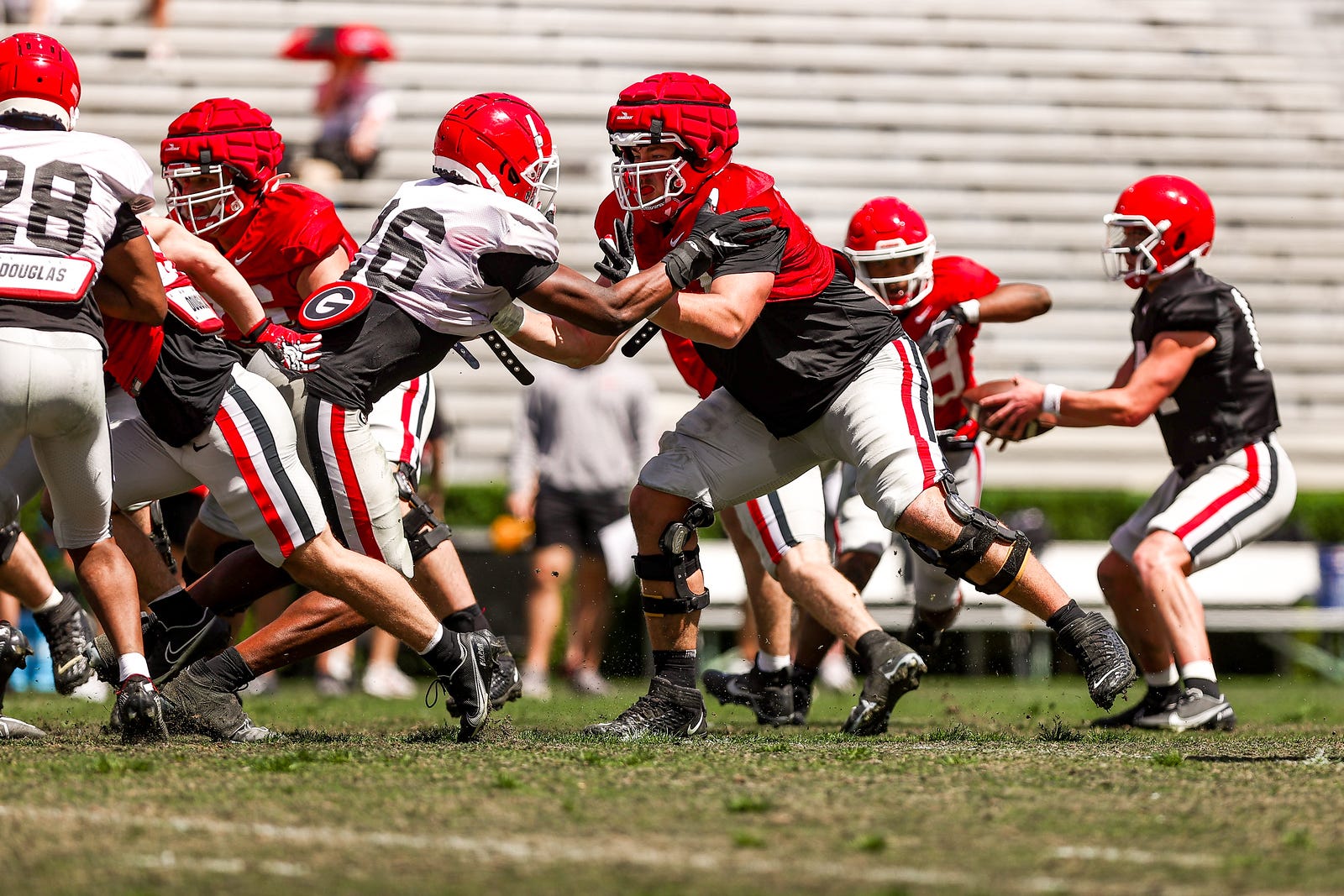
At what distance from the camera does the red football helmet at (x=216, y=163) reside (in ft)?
17.8

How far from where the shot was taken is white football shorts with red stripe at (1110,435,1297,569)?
20.1 feet

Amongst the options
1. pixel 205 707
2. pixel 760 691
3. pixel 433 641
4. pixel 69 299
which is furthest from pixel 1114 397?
pixel 69 299

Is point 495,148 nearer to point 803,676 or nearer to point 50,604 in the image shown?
point 50,604

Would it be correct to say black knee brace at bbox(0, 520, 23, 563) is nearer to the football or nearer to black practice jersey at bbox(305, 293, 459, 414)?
black practice jersey at bbox(305, 293, 459, 414)

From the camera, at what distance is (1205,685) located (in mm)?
5984

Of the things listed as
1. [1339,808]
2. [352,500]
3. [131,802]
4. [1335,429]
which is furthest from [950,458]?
[1335,429]

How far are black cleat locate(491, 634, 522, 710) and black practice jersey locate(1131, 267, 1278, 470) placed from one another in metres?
2.62

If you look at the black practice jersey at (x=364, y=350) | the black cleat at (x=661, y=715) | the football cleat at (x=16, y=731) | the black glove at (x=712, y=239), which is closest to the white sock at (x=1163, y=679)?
the black cleat at (x=661, y=715)

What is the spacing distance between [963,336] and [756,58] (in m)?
9.68

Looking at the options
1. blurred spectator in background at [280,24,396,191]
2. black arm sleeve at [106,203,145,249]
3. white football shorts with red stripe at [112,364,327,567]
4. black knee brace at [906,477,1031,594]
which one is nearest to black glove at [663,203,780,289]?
black knee brace at [906,477,1031,594]

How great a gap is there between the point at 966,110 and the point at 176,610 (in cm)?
1167

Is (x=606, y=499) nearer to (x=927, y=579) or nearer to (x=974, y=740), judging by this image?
(x=927, y=579)

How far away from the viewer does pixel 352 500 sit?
4.88m

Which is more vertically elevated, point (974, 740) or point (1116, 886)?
point (1116, 886)
